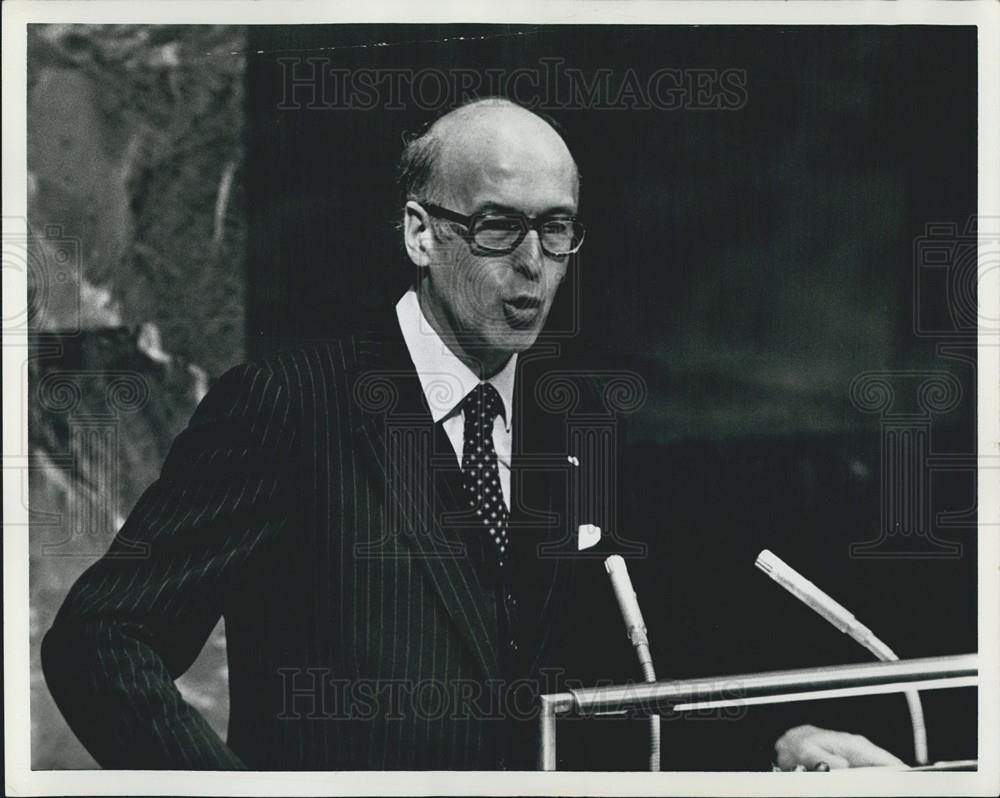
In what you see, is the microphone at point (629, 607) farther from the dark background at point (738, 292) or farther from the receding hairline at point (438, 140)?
the receding hairline at point (438, 140)

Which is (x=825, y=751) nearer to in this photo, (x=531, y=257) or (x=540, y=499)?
(x=540, y=499)

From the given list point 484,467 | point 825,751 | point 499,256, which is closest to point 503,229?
point 499,256

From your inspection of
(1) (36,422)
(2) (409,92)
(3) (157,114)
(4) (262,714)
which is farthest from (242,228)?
(4) (262,714)

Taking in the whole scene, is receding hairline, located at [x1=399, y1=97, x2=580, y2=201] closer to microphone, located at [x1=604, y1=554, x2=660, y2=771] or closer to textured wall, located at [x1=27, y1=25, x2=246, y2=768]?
textured wall, located at [x1=27, y1=25, x2=246, y2=768]

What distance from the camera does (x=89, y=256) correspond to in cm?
226

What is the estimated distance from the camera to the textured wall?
225 cm

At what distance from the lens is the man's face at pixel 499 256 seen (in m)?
2.17

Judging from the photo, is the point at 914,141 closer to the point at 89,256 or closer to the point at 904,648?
the point at 904,648

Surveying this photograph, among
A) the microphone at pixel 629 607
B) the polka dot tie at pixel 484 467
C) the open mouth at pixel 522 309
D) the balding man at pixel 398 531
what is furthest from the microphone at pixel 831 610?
the open mouth at pixel 522 309

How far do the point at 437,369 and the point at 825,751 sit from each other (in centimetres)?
108

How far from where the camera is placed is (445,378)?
2221 millimetres

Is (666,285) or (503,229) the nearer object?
(503,229)

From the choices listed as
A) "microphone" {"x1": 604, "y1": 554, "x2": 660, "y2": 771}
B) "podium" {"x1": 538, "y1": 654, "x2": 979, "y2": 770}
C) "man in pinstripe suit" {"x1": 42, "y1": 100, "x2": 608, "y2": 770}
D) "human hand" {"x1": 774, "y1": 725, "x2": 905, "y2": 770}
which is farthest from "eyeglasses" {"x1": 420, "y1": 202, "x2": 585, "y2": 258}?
"human hand" {"x1": 774, "y1": 725, "x2": 905, "y2": 770}

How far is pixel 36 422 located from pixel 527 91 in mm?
1184
